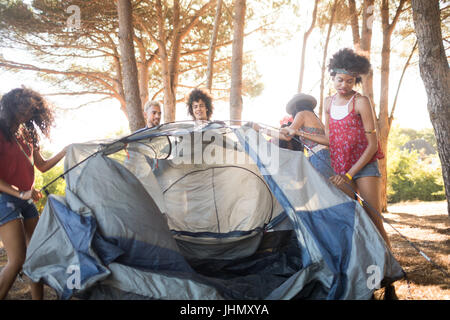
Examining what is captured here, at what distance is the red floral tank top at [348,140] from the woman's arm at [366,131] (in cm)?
5

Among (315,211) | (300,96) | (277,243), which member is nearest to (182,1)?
(300,96)

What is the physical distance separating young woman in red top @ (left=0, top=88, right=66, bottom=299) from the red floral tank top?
1.83 metres

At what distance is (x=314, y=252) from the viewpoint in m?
2.01

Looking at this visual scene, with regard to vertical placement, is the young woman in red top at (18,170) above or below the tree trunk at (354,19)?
below

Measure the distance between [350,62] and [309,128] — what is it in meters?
0.56

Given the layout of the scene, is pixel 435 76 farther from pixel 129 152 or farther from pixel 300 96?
pixel 129 152

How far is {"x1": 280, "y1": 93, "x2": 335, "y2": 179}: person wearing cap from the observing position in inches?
95.1

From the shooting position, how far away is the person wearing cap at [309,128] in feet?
7.93

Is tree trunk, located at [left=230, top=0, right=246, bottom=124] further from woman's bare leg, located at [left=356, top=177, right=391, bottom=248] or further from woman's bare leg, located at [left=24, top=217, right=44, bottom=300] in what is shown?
woman's bare leg, located at [left=24, top=217, right=44, bottom=300]

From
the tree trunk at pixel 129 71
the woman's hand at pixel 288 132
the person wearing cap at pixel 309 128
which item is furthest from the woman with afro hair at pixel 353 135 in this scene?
the tree trunk at pixel 129 71

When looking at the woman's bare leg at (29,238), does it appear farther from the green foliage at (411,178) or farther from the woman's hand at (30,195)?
the green foliage at (411,178)

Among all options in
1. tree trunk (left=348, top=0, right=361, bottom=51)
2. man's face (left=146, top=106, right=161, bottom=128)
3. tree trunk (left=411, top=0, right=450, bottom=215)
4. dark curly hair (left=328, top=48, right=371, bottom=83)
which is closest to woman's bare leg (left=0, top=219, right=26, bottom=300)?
man's face (left=146, top=106, right=161, bottom=128)

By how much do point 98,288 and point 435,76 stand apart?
297 cm
